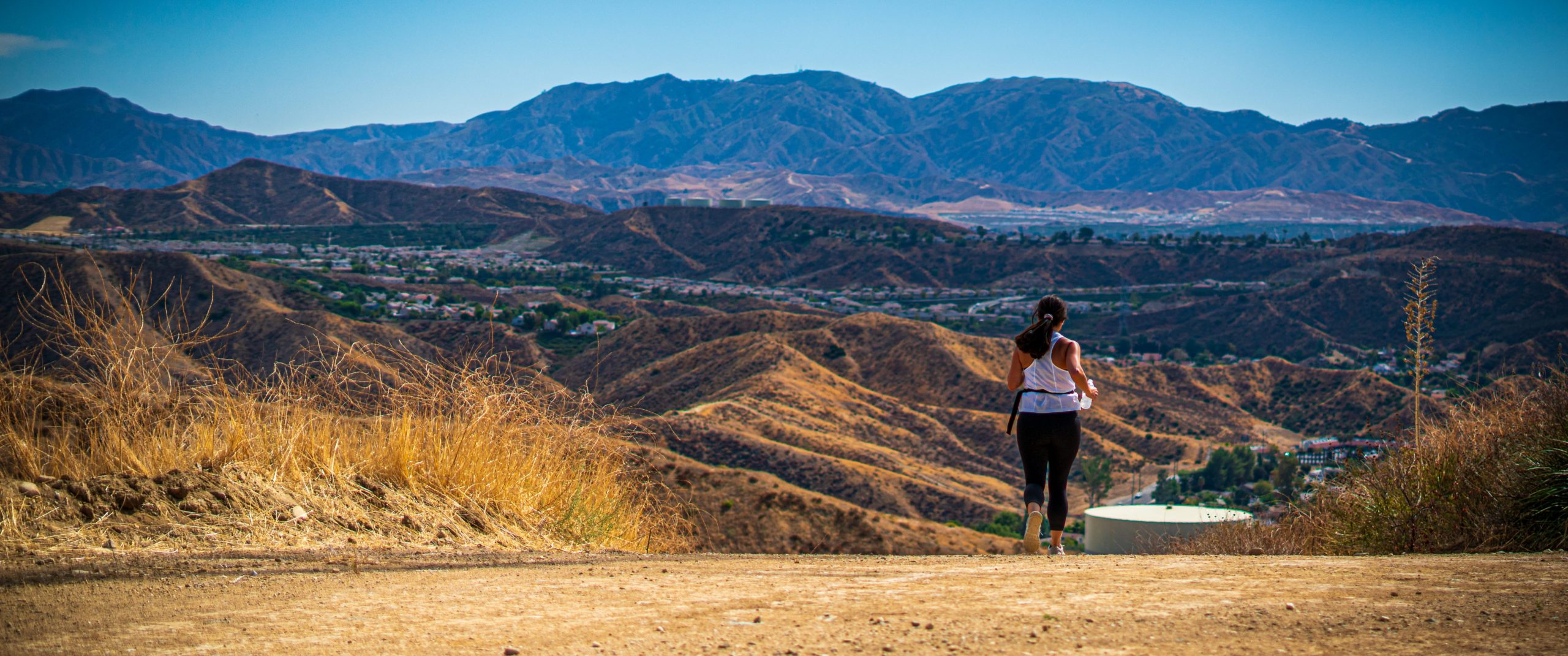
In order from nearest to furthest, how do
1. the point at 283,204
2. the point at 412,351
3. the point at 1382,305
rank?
1. the point at 412,351
2. the point at 1382,305
3. the point at 283,204

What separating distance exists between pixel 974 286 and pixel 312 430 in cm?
9877

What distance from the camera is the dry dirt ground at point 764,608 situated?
13.1 feet

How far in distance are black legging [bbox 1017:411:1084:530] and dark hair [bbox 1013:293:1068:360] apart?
0.41 metres

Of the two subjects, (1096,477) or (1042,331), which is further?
(1096,477)

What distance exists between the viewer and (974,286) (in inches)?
4080

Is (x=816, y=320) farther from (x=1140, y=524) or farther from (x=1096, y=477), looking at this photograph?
(x=1140, y=524)

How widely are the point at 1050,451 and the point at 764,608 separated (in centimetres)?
328

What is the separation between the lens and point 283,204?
488ft

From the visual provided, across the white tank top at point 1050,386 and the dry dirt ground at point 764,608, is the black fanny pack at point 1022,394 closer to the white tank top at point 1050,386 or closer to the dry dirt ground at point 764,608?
the white tank top at point 1050,386

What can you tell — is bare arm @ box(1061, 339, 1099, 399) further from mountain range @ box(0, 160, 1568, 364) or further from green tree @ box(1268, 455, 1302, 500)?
mountain range @ box(0, 160, 1568, 364)

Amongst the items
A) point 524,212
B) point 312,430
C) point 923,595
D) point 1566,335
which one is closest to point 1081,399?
point 923,595

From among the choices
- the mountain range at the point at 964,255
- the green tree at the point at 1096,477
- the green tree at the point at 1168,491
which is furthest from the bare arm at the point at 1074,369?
the mountain range at the point at 964,255

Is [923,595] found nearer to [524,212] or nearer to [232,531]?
[232,531]

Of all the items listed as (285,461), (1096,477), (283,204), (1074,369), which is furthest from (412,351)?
(283,204)
